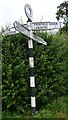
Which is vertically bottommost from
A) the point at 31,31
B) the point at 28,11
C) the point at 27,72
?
the point at 27,72

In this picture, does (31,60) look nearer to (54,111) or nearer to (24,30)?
(24,30)

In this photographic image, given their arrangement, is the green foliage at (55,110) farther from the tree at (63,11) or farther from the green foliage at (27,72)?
the tree at (63,11)

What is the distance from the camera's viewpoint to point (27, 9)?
1044 centimetres

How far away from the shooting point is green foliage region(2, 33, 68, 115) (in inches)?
412

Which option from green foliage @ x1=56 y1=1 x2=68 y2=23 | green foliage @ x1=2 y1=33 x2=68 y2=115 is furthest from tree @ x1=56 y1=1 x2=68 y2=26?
green foliage @ x1=2 y1=33 x2=68 y2=115

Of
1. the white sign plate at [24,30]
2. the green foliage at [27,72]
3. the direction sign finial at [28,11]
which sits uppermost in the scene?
the direction sign finial at [28,11]

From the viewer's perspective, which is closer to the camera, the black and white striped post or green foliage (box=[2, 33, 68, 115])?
the black and white striped post

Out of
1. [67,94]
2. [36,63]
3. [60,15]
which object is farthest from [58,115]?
[60,15]

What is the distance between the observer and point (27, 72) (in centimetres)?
1073

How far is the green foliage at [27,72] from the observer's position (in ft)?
34.3

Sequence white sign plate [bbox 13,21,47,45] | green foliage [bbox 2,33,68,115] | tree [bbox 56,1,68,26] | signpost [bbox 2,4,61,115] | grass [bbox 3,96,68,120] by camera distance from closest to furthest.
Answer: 1. white sign plate [bbox 13,21,47,45]
2. grass [bbox 3,96,68,120]
3. signpost [bbox 2,4,61,115]
4. green foliage [bbox 2,33,68,115]
5. tree [bbox 56,1,68,26]

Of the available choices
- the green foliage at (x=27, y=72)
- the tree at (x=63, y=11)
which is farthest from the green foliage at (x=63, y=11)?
the green foliage at (x=27, y=72)

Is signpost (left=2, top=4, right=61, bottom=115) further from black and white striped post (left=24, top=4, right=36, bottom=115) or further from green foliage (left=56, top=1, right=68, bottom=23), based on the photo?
green foliage (left=56, top=1, right=68, bottom=23)

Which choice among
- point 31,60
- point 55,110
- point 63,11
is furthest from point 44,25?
point 63,11
